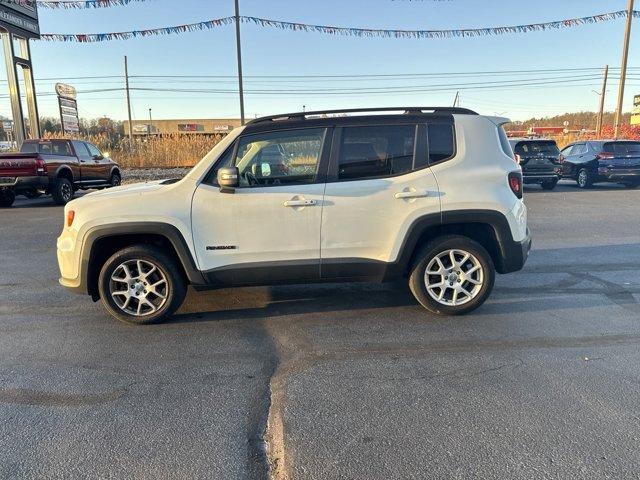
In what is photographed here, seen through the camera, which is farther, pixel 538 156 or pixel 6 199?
pixel 538 156

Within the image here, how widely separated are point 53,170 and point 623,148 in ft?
55.6

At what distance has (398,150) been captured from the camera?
4.27m

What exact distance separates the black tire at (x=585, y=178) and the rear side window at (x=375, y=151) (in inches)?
547

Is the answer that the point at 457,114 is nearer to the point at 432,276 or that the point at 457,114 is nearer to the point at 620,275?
the point at 432,276

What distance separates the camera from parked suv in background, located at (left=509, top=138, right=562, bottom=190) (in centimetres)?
1484

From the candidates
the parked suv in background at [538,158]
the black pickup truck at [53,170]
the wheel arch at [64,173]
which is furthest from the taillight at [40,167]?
the parked suv in background at [538,158]

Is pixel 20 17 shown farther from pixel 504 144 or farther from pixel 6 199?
pixel 504 144

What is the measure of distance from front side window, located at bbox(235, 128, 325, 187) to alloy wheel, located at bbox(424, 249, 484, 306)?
1.40 m

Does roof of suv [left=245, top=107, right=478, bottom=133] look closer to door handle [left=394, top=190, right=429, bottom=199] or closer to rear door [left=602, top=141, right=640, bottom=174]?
door handle [left=394, top=190, right=429, bottom=199]

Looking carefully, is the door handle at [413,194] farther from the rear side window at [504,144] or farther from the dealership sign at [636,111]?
the dealership sign at [636,111]

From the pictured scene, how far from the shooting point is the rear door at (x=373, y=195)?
164 inches

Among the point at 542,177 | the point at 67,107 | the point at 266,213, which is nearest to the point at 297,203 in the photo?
the point at 266,213

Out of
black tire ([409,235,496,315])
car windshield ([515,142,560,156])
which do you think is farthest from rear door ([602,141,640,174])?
black tire ([409,235,496,315])

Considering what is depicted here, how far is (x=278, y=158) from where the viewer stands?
421cm
